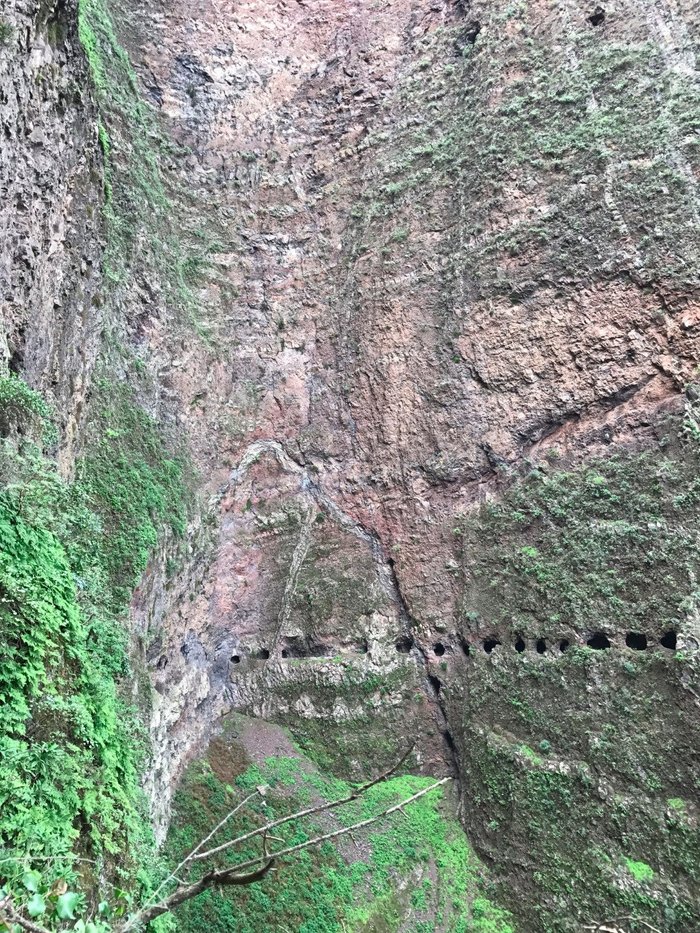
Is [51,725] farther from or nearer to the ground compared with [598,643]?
farther from the ground

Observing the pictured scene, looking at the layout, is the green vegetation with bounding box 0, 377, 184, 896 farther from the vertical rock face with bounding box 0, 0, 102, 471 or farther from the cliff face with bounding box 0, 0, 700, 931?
the cliff face with bounding box 0, 0, 700, 931

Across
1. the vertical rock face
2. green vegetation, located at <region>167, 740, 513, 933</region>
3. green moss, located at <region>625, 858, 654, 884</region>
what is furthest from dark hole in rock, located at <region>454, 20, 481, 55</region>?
green moss, located at <region>625, 858, 654, 884</region>

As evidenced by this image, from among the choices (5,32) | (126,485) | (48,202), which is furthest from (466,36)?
(126,485)

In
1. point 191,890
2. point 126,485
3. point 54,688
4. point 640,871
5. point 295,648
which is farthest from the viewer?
point 295,648

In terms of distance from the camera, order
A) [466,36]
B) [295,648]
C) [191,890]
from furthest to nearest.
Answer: [466,36], [295,648], [191,890]

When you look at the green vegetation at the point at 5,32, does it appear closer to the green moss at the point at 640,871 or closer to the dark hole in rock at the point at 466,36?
the dark hole in rock at the point at 466,36

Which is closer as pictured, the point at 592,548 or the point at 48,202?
the point at 48,202

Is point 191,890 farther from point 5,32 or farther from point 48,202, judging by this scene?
point 5,32

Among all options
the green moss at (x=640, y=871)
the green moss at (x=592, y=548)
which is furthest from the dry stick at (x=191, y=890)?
the green moss at (x=592, y=548)
